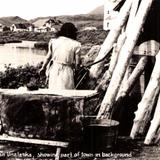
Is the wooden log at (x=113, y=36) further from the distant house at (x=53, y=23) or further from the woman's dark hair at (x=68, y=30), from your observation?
the woman's dark hair at (x=68, y=30)

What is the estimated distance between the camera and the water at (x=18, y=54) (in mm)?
8289

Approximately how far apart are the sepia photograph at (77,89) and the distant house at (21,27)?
0.02 metres

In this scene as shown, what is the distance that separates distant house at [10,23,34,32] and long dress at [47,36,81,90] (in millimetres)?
1689

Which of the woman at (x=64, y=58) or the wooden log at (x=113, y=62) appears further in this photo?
the wooden log at (x=113, y=62)

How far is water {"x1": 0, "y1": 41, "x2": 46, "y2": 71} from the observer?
8.29 meters

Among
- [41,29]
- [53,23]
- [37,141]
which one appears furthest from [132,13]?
[37,141]

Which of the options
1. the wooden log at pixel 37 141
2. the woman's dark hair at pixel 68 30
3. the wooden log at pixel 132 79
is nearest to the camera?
the wooden log at pixel 37 141

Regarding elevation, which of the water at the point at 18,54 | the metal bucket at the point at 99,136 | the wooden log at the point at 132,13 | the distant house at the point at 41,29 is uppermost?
the wooden log at the point at 132,13

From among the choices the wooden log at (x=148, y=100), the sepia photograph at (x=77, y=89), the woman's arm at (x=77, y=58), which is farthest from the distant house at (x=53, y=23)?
the wooden log at (x=148, y=100)

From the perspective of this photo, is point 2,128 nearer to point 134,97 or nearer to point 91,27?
point 134,97

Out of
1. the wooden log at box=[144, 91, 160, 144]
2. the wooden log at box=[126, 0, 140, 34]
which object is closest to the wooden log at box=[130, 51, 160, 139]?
the wooden log at box=[144, 91, 160, 144]

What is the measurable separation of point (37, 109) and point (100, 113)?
4.10 feet

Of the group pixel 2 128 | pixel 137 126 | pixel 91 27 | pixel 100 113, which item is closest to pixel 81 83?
pixel 100 113

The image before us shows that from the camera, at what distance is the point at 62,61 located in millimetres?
5902
